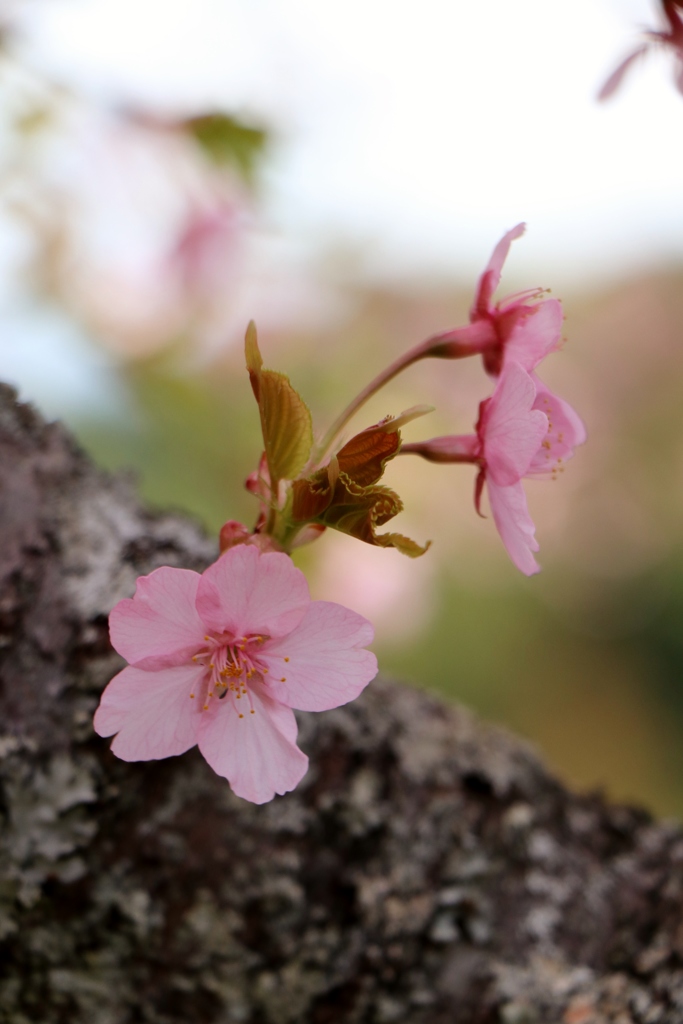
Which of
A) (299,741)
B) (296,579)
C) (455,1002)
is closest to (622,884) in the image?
(455,1002)

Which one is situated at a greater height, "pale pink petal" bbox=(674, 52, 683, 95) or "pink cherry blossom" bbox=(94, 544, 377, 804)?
"pale pink petal" bbox=(674, 52, 683, 95)

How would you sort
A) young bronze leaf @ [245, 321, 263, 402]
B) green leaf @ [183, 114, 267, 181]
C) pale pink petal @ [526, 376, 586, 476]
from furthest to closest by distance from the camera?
green leaf @ [183, 114, 267, 181] < pale pink petal @ [526, 376, 586, 476] < young bronze leaf @ [245, 321, 263, 402]

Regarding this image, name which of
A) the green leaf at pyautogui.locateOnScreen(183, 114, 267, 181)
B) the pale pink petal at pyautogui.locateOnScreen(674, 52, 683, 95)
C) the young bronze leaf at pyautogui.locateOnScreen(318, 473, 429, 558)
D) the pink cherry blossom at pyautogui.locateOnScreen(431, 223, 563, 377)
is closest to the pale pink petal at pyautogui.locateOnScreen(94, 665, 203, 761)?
the young bronze leaf at pyautogui.locateOnScreen(318, 473, 429, 558)

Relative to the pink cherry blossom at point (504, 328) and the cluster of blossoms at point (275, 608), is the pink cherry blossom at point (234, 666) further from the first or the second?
the pink cherry blossom at point (504, 328)

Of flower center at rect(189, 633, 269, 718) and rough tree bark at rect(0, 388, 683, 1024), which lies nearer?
flower center at rect(189, 633, 269, 718)

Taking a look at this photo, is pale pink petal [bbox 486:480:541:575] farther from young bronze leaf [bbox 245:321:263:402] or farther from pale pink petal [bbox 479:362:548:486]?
young bronze leaf [bbox 245:321:263:402]

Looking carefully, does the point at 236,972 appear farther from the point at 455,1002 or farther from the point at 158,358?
the point at 158,358

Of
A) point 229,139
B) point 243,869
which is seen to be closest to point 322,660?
point 243,869
